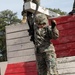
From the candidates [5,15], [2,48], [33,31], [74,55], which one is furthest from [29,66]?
[5,15]

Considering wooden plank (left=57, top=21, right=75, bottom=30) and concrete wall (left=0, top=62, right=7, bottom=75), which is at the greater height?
wooden plank (left=57, top=21, right=75, bottom=30)

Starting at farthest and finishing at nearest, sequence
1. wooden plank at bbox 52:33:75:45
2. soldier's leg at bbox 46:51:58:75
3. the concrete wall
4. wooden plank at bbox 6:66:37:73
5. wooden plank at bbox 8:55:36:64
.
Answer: the concrete wall → wooden plank at bbox 8:55:36:64 → wooden plank at bbox 6:66:37:73 → wooden plank at bbox 52:33:75:45 → soldier's leg at bbox 46:51:58:75

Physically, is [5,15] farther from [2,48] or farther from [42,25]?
[42,25]

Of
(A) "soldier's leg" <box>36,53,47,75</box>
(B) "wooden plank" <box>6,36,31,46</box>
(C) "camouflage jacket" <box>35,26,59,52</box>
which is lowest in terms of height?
(B) "wooden plank" <box>6,36,31,46</box>

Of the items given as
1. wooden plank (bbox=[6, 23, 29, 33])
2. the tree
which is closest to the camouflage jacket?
wooden plank (bbox=[6, 23, 29, 33])

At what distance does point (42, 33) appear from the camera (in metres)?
4.38

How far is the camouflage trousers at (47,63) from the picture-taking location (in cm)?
418

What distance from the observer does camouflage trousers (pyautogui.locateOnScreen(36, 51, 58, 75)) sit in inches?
165

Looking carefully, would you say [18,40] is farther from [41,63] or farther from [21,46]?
[41,63]

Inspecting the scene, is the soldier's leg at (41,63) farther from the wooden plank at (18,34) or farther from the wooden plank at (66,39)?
the wooden plank at (18,34)

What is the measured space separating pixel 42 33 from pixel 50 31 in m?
0.14

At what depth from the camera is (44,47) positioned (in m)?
4.33

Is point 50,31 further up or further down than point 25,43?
further up

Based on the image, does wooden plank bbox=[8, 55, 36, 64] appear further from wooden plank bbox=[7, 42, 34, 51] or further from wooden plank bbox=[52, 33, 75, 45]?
wooden plank bbox=[52, 33, 75, 45]
